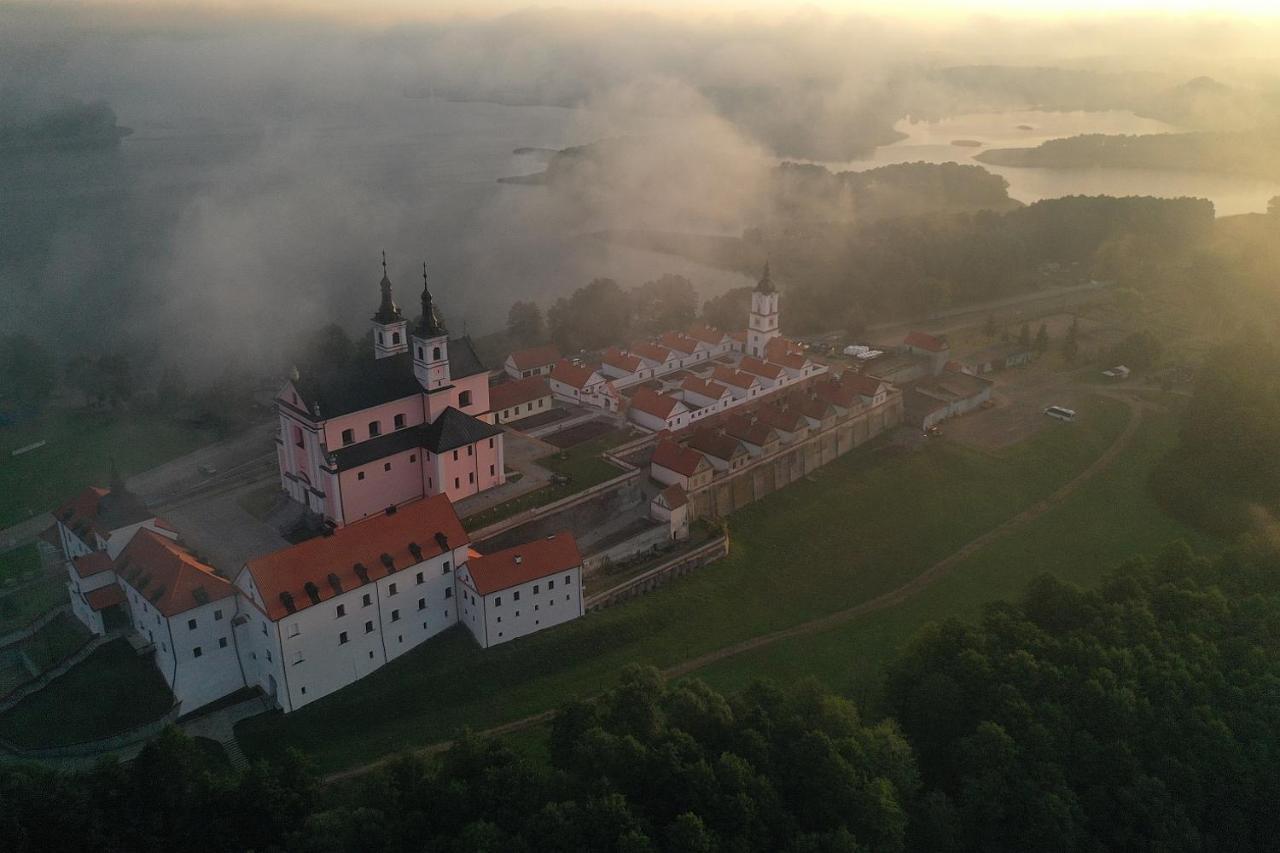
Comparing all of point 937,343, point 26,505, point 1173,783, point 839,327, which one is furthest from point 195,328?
point 1173,783

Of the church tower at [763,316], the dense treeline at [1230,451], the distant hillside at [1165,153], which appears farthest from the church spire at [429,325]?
the distant hillside at [1165,153]

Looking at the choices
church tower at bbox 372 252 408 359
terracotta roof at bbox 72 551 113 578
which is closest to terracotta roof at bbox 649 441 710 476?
church tower at bbox 372 252 408 359

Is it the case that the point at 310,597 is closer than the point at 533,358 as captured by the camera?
Yes

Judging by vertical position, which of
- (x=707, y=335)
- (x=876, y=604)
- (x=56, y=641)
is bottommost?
(x=876, y=604)

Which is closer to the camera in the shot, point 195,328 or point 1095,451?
point 1095,451

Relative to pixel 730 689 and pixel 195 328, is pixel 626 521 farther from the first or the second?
pixel 195 328

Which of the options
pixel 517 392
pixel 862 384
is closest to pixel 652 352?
pixel 517 392

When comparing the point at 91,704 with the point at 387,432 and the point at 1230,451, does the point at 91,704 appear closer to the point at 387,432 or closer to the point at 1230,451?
the point at 387,432
